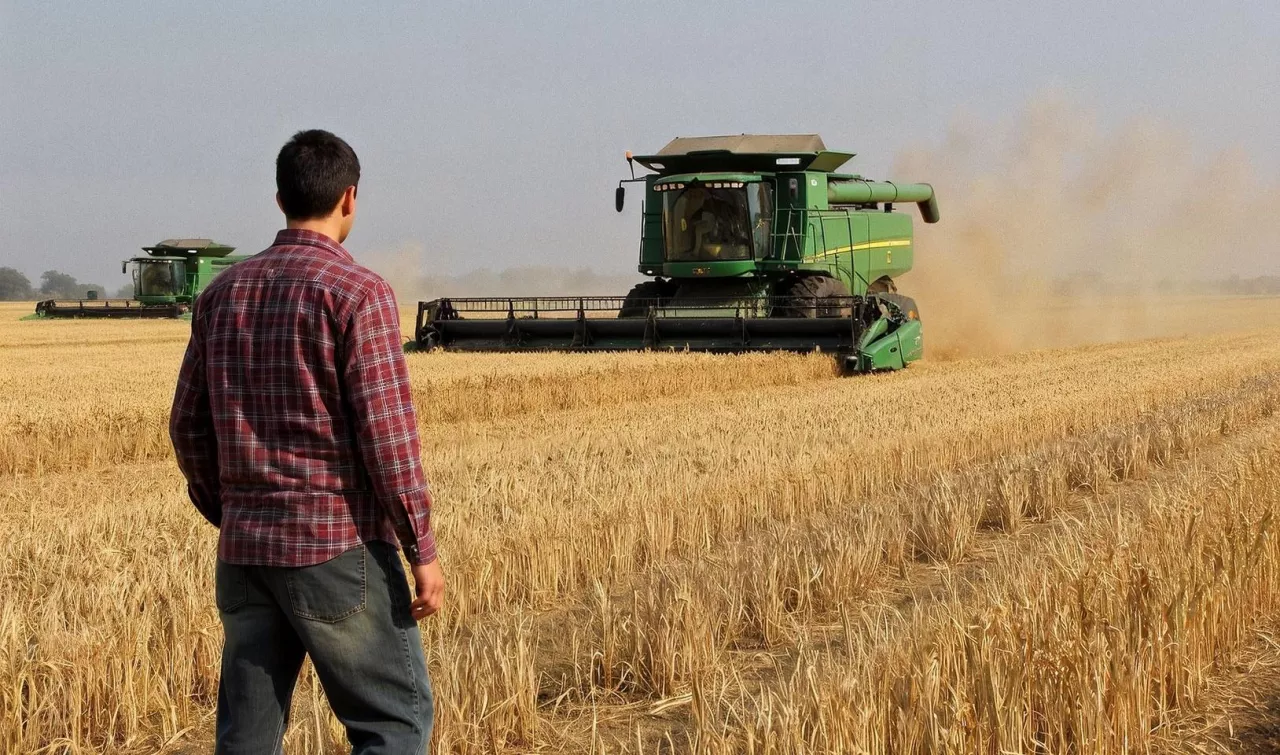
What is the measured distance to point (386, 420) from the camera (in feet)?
8.12

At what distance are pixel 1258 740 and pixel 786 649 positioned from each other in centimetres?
155

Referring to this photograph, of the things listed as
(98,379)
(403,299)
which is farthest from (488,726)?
(403,299)

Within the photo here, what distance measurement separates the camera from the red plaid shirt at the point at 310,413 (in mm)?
2457

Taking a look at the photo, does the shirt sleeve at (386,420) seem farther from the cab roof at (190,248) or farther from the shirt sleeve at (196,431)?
the cab roof at (190,248)

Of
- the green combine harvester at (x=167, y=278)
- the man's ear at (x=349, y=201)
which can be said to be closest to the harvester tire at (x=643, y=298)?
the man's ear at (x=349, y=201)

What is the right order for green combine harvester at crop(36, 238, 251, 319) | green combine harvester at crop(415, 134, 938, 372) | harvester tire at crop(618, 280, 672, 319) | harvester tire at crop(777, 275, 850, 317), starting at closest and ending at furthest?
green combine harvester at crop(415, 134, 938, 372) < harvester tire at crop(777, 275, 850, 317) < harvester tire at crop(618, 280, 672, 319) < green combine harvester at crop(36, 238, 251, 319)

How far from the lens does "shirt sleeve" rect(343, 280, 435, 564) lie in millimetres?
2459

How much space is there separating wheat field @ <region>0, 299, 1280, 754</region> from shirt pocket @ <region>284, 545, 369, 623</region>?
3.15 ft

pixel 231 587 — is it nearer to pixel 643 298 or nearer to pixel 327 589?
pixel 327 589

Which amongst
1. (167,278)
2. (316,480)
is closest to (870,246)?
(316,480)

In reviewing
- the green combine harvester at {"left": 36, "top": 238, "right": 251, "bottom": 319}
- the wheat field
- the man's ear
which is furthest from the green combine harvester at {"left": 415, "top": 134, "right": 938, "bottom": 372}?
the green combine harvester at {"left": 36, "top": 238, "right": 251, "bottom": 319}

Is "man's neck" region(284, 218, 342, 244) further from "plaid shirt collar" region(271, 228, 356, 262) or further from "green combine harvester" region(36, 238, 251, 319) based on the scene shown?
"green combine harvester" region(36, 238, 251, 319)

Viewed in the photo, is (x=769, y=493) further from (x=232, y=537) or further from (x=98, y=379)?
(x=98, y=379)

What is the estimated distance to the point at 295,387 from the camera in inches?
97.3
